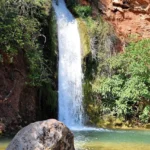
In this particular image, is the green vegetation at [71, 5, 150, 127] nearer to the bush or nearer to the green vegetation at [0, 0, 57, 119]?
the bush

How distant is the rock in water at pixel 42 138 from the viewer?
514cm

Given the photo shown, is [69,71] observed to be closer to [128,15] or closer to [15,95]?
[15,95]

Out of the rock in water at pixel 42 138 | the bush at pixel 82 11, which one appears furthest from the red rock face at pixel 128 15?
the rock in water at pixel 42 138

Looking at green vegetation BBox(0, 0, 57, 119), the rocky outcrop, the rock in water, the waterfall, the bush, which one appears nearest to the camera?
the rock in water

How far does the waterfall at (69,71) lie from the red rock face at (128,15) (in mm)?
3192

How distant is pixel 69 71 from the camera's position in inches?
750

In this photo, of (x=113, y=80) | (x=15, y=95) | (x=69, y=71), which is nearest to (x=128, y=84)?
(x=113, y=80)

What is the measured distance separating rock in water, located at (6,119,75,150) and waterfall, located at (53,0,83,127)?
1193 cm

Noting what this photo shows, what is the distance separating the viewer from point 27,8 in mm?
16094

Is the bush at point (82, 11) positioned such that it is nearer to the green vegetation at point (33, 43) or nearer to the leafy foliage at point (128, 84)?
the green vegetation at point (33, 43)

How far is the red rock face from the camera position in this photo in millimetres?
23375

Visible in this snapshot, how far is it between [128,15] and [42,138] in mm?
19517

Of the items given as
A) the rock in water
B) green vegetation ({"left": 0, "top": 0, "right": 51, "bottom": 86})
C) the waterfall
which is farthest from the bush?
the rock in water

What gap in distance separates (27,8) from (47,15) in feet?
5.35
